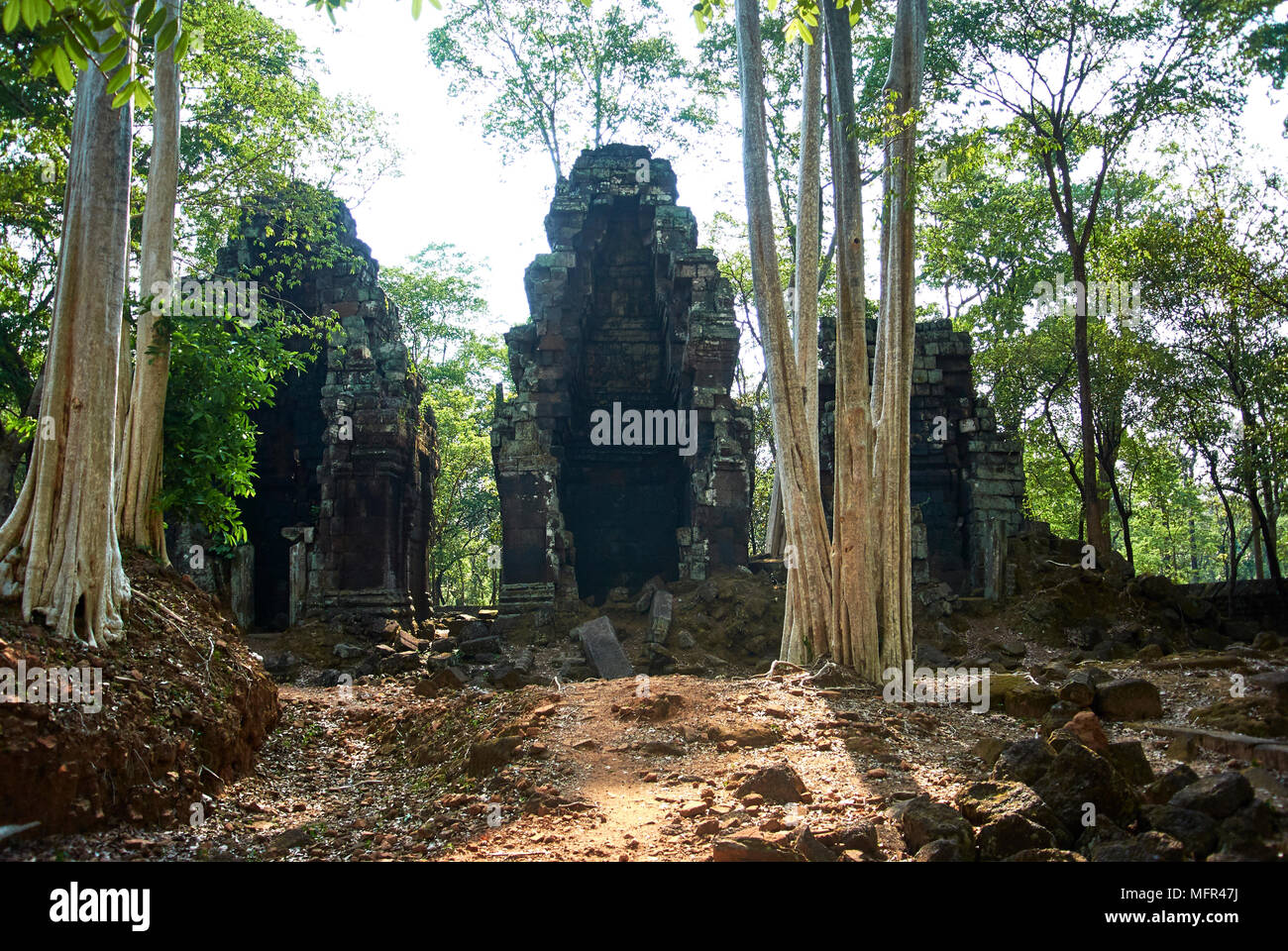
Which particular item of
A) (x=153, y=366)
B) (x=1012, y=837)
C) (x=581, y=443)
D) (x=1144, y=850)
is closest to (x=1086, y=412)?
(x=581, y=443)

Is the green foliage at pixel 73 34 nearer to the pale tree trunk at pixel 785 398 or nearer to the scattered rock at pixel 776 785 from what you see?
the scattered rock at pixel 776 785

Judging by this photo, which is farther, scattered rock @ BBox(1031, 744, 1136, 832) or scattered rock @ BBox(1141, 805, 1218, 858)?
scattered rock @ BBox(1031, 744, 1136, 832)

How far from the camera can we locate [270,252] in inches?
642

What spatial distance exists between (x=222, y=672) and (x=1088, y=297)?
16246 millimetres

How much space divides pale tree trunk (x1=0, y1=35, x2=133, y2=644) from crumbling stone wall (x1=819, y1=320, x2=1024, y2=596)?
11.3 meters

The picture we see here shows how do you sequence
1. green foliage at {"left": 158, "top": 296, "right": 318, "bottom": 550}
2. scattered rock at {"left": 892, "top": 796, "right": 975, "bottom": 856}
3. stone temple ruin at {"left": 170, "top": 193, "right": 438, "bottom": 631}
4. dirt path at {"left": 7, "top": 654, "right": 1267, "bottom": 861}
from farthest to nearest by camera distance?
stone temple ruin at {"left": 170, "top": 193, "right": 438, "bottom": 631} < green foliage at {"left": 158, "top": 296, "right": 318, "bottom": 550} < dirt path at {"left": 7, "top": 654, "right": 1267, "bottom": 861} < scattered rock at {"left": 892, "top": 796, "right": 975, "bottom": 856}

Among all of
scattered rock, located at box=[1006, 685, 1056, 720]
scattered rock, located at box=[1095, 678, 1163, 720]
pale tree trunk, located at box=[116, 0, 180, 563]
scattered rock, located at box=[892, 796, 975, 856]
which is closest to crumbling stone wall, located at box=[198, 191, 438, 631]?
pale tree trunk, located at box=[116, 0, 180, 563]

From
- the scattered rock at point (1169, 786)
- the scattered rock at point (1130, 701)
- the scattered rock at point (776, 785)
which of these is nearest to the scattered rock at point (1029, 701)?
the scattered rock at point (1130, 701)

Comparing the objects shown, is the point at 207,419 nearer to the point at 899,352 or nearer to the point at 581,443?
the point at 899,352

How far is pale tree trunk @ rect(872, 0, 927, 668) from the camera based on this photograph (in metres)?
8.02

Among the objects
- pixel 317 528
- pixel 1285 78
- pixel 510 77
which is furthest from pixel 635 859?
pixel 510 77

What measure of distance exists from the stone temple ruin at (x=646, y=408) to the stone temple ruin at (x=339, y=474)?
→ 5.97ft

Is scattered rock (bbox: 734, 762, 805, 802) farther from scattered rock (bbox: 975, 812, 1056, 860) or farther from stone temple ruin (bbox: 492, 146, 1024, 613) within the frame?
stone temple ruin (bbox: 492, 146, 1024, 613)

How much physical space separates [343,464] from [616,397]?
5273 mm
